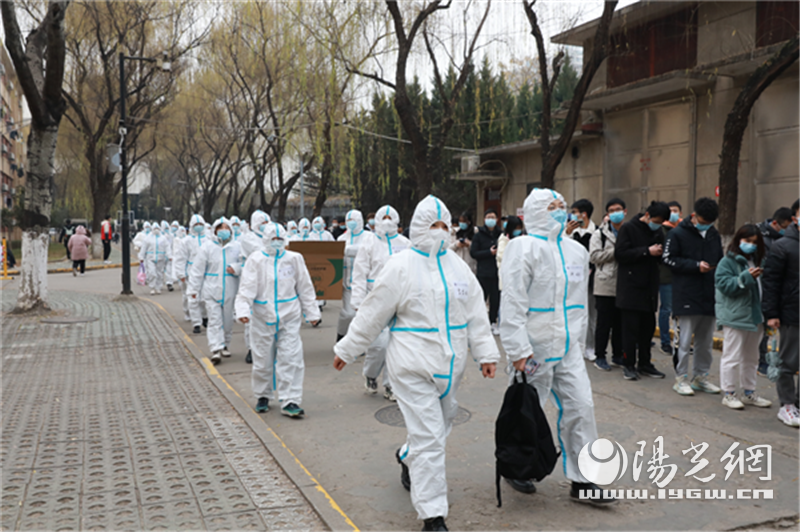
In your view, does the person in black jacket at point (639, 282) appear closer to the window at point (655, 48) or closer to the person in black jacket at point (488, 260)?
the person in black jacket at point (488, 260)

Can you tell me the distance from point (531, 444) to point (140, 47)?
84.0 ft

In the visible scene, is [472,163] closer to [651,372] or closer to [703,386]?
[651,372]

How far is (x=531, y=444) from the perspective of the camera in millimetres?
3936

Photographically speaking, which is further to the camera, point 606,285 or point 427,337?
point 606,285

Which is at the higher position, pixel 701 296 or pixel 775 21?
pixel 775 21

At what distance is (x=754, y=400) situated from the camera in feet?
20.7

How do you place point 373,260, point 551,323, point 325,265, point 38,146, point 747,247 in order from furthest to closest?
point 38,146
point 325,265
point 373,260
point 747,247
point 551,323

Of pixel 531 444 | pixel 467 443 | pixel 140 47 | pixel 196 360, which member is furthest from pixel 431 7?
pixel 140 47

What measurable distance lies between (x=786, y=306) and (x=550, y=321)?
270 centimetres

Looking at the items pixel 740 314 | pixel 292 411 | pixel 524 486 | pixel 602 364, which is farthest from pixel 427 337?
pixel 602 364

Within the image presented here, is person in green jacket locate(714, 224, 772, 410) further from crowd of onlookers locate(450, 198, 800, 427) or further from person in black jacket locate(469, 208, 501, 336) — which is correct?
person in black jacket locate(469, 208, 501, 336)

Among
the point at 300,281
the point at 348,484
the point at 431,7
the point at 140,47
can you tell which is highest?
the point at 140,47

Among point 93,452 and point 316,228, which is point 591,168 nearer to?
point 316,228

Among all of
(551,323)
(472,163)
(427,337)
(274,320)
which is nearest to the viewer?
(427,337)
